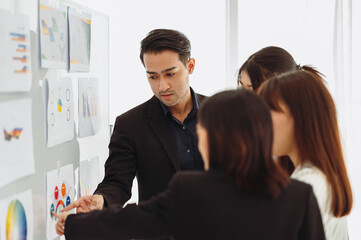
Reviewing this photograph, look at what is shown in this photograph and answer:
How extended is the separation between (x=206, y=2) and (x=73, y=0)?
5.83 feet

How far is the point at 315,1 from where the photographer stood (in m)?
3.45

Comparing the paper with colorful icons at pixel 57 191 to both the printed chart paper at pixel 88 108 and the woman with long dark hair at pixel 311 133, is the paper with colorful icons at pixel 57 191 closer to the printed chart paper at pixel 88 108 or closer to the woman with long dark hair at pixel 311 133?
the printed chart paper at pixel 88 108

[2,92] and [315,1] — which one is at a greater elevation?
[315,1]

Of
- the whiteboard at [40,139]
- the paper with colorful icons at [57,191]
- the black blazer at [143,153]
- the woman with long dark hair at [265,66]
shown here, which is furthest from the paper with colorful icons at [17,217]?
the woman with long dark hair at [265,66]

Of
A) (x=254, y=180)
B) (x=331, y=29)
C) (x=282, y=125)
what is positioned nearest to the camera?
(x=254, y=180)

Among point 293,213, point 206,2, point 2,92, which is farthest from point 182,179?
point 206,2

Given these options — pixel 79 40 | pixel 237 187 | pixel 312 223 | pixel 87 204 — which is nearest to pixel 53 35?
pixel 79 40

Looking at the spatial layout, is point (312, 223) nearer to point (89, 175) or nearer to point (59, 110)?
point (59, 110)

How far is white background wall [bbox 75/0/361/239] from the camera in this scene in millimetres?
3383

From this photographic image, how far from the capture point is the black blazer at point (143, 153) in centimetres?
200

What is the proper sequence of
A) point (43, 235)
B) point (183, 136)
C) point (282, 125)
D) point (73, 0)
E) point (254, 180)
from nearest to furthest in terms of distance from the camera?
point (254, 180) < point (282, 125) < point (43, 235) < point (73, 0) < point (183, 136)

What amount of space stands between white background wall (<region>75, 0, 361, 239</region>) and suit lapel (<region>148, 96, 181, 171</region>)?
1.10 m

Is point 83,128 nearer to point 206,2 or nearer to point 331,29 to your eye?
point 206,2

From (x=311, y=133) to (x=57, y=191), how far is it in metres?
0.95
